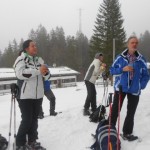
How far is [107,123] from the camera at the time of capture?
567 cm

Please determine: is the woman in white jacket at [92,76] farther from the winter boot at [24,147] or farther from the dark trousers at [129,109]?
the winter boot at [24,147]

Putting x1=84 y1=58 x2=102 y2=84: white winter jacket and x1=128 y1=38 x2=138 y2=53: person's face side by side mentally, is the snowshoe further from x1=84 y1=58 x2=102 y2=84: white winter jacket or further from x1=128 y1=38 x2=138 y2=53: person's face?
x1=84 y1=58 x2=102 y2=84: white winter jacket

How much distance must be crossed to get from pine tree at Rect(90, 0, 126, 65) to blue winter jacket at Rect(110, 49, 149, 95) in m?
36.9

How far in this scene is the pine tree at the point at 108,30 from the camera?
4284 cm

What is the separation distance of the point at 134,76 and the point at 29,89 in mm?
2054

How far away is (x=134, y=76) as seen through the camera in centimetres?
552

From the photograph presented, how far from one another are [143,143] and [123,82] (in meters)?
1.26

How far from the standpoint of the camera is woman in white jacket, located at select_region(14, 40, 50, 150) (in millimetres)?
5102

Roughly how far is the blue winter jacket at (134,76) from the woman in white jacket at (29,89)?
1.43 metres

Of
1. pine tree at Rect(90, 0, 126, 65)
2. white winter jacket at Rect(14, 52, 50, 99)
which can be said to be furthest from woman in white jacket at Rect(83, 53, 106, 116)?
pine tree at Rect(90, 0, 126, 65)

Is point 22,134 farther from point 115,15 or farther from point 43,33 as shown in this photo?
point 43,33

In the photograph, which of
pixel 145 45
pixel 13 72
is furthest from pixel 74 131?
pixel 145 45

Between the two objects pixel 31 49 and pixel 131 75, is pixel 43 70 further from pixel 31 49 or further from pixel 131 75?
pixel 131 75

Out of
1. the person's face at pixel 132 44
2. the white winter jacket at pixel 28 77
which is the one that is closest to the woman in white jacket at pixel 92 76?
the person's face at pixel 132 44
